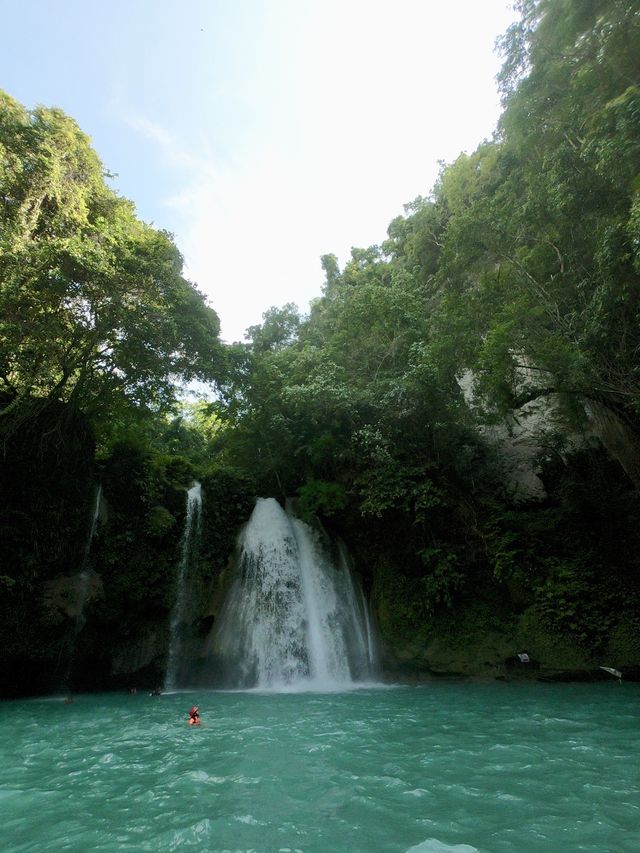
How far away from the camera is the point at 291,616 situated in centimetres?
1095

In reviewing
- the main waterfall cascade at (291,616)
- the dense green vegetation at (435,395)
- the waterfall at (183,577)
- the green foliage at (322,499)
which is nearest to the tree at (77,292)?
the dense green vegetation at (435,395)

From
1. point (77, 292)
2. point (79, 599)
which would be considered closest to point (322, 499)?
point (79, 599)

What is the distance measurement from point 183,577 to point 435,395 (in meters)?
7.60

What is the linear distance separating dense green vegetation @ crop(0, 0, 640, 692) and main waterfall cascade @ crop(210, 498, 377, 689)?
696 mm

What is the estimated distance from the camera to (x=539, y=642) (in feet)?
32.7

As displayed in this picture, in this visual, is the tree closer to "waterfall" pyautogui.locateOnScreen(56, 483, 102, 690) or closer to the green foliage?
"waterfall" pyautogui.locateOnScreen(56, 483, 102, 690)

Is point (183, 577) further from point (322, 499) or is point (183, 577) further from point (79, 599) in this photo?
point (322, 499)

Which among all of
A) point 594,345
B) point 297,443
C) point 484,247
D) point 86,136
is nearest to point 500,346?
point 594,345

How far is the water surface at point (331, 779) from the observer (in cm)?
313

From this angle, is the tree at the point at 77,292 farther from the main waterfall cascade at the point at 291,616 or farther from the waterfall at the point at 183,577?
the main waterfall cascade at the point at 291,616

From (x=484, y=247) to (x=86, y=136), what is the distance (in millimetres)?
9573

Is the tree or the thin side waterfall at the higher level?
the tree

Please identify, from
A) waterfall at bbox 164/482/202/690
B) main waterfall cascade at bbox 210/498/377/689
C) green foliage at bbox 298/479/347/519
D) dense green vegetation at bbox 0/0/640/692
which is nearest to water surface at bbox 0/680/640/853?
main waterfall cascade at bbox 210/498/377/689

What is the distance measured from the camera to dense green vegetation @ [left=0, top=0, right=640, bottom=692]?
7.91 m
